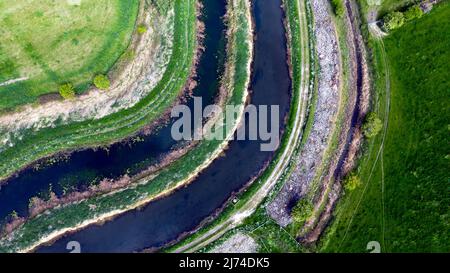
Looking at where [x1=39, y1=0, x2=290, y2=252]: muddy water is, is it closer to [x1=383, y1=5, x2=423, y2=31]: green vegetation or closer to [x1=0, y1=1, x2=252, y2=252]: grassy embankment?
[x1=0, y1=1, x2=252, y2=252]: grassy embankment

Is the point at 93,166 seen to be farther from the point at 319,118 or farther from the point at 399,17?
the point at 399,17

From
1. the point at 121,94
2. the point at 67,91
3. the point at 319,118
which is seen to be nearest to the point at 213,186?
the point at 319,118

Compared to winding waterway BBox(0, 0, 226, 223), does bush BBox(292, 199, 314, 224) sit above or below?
below

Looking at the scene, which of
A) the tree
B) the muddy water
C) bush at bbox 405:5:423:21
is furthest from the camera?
bush at bbox 405:5:423:21

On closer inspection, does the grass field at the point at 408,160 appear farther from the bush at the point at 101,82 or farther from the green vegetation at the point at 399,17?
the bush at the point at 101,82

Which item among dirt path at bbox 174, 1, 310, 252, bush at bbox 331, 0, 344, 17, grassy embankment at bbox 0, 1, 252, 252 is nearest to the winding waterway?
grassy embankment at bbox 0, 1, 252, 252

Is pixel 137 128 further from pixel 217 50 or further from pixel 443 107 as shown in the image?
pixel 443 107
